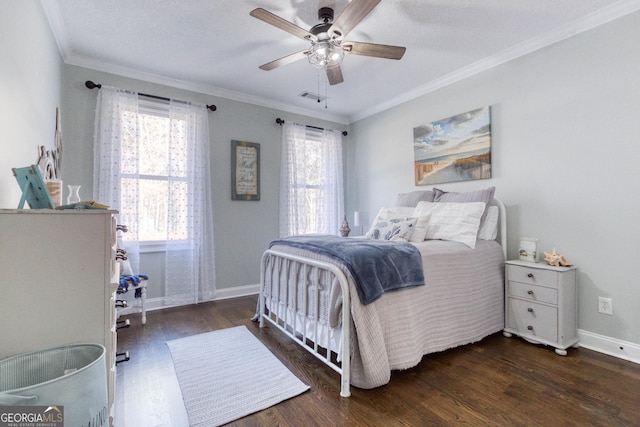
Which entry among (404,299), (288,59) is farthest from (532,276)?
(288,59)

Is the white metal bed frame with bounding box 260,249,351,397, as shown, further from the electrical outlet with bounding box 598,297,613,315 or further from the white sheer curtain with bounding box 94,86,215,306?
the electrical outlet with bounding box 598,297,613,315

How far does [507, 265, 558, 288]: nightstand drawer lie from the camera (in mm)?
2217

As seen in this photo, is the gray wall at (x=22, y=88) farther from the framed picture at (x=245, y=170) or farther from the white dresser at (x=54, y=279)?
the framed picture at (x=245, y=170)

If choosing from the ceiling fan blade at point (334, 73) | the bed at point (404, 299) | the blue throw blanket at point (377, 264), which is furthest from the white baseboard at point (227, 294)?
the ceiling fan blade at point (334, 73)

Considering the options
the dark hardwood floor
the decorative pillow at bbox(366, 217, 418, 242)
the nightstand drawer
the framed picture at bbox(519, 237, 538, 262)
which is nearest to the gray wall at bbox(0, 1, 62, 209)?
the dark hardwood floor

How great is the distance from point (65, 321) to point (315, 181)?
3492 millimetres

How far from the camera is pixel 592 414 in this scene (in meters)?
1.50

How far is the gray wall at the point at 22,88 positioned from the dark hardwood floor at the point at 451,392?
1284 millimetres

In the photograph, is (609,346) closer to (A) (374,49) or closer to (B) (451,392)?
(B) (451,392)

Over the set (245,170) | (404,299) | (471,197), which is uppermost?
(245,170)

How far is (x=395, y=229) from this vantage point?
105 inches

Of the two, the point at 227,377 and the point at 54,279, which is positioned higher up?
the point at 54,279

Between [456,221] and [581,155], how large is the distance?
1.04m

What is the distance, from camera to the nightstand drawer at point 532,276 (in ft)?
7.27
